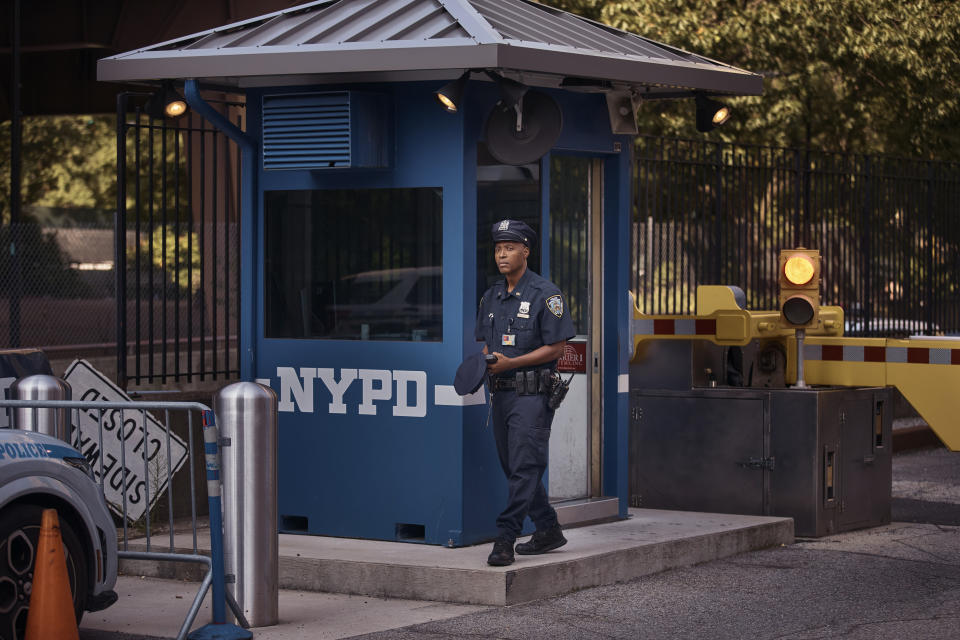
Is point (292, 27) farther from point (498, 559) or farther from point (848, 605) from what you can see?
point (848, 605)

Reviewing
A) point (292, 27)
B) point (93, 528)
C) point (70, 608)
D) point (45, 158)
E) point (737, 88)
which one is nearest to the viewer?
point (70, 608)

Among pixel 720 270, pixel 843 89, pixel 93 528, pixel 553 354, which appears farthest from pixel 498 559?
pixel 843 89

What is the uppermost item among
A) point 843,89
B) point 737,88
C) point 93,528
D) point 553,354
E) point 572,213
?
point 843,89

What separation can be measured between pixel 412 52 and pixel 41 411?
2.77 metres

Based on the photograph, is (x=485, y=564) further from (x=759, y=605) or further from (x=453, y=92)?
(x=453, y=92)

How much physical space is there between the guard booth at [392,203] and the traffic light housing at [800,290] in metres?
1.34

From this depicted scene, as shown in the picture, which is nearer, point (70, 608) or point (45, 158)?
point (70, 608)

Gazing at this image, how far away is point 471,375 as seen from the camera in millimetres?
8234

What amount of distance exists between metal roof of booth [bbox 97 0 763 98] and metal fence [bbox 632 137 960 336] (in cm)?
331

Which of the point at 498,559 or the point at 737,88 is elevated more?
the point at 737,88

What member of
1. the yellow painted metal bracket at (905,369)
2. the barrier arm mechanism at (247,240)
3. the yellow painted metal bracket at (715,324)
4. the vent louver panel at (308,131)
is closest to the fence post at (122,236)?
the barrier arm mechanism at (247,240)

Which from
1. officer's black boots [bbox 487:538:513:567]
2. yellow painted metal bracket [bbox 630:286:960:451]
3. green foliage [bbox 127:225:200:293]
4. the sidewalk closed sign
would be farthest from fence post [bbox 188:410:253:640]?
yellow painted metal bracket [bbox 630:286:960:451]

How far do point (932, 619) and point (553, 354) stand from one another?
7.86 feet

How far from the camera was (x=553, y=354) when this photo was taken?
27.1ft
